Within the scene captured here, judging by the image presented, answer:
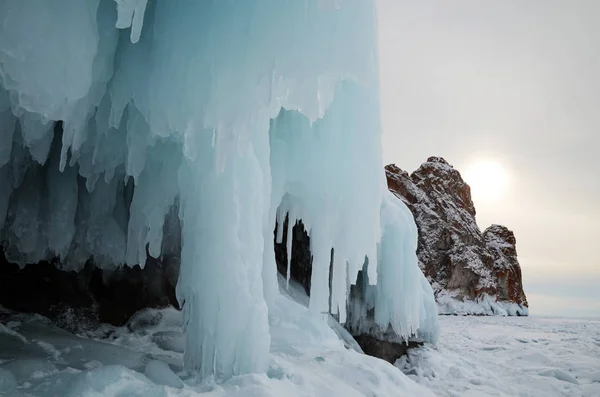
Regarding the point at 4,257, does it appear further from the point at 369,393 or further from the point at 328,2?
the point at 328,2

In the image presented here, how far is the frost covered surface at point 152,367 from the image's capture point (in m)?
2.94

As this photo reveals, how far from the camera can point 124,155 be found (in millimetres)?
4703

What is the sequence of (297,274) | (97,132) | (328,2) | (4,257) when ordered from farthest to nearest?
1. (297,274)
2. (4,257)
3. (97,132)
4. (328,2)

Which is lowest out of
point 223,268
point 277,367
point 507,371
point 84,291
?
point 507,371

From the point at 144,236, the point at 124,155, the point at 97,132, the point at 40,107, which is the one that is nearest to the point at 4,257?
the point at 144,236

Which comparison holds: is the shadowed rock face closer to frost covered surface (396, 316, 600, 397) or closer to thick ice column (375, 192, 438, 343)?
thick ice column (375, 192, 438, 343)

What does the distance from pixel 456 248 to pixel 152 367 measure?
3822cm

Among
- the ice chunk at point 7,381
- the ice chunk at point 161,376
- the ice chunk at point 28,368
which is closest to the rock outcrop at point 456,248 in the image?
the ice chunk at point 161,376

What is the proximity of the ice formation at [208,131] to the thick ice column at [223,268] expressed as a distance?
0.04ft

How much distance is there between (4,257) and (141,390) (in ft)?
15.5

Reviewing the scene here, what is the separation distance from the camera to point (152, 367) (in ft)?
11.1

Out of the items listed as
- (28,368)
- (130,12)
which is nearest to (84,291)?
(28,368)

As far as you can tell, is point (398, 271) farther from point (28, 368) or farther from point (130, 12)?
point (130, 12)

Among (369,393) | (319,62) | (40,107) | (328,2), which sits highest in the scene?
(328,2)
